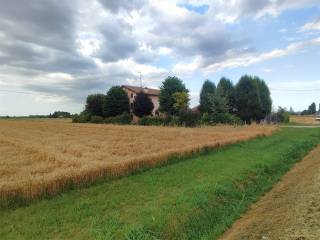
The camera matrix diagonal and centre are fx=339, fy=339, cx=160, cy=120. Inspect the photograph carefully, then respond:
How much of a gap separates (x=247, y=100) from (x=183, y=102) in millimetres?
12133

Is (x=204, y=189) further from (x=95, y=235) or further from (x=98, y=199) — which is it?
(x=95, y=235)

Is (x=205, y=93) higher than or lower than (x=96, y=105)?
higher

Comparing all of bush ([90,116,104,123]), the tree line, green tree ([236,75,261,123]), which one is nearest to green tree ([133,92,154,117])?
the tree line

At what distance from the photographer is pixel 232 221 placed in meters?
9.21

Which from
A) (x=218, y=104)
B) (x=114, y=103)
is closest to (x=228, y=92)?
(x=218, y=104)

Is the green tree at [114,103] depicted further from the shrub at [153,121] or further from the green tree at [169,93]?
the shrub at [153,121]

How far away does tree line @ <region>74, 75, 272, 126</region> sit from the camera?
62.8 m

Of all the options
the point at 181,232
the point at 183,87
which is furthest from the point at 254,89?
the point at 181,232

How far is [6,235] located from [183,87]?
64360 mm

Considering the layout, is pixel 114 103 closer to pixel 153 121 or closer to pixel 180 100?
pixel 180 100

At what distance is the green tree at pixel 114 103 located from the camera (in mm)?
72000

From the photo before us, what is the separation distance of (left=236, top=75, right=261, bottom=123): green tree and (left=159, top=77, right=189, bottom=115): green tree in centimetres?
1132

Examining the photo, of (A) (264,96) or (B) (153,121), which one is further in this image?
(A) (264,96)

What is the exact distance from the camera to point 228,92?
68.9 m
